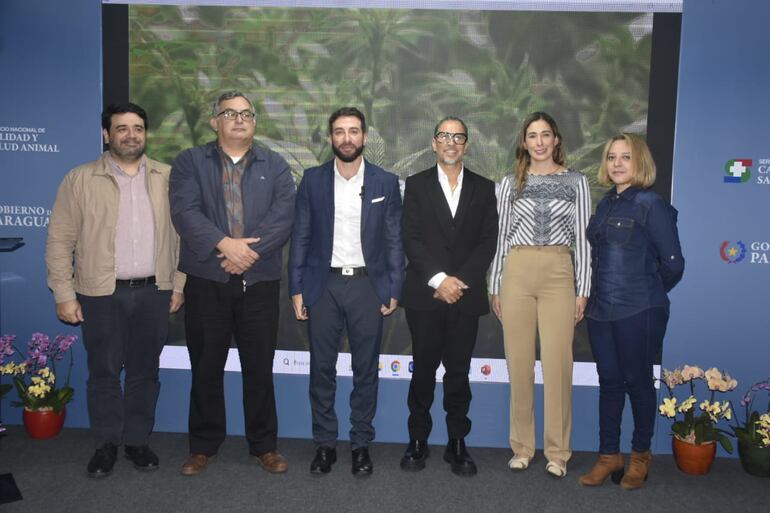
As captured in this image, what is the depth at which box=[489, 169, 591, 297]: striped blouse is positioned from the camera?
3398 mm

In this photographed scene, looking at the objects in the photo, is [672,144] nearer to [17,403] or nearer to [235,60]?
[235,60]

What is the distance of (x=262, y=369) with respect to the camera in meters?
3.53

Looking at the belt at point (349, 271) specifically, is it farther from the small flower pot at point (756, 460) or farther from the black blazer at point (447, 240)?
the small flower pot at point (756, 460)

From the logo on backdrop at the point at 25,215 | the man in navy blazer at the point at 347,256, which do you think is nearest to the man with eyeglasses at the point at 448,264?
the man in navy blazer at the point at 347,256

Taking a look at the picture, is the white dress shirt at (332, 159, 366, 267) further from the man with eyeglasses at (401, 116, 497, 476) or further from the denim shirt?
the denim shirt

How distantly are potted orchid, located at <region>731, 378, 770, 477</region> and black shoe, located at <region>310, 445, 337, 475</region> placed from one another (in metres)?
2.38

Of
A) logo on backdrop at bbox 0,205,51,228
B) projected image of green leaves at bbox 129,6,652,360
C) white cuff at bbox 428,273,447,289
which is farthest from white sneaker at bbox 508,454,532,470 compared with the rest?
logo on backdrop at bbox 0,205,51,228

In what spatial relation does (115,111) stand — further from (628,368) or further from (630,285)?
(628,368)

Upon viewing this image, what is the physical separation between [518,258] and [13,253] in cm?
326

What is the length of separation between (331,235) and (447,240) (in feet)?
Answer: 2.10

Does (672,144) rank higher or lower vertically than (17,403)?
higher

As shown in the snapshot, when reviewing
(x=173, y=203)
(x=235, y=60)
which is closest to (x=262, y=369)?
(x=173, y=203)

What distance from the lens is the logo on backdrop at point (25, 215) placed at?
4.12m

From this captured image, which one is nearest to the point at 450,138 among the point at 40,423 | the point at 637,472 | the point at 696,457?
the point at 637,472
